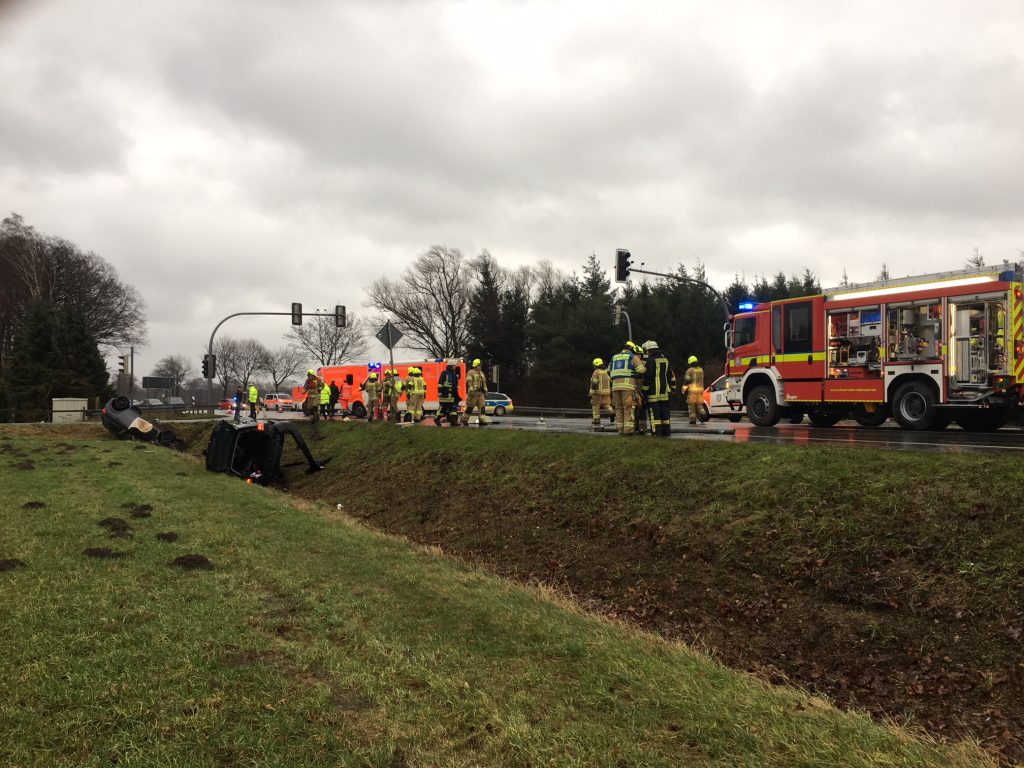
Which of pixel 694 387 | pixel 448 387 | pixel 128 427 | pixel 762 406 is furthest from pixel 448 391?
pixel 128 427

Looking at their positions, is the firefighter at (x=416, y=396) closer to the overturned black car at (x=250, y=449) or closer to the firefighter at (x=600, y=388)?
the overturned black car at (x=250, y=449)

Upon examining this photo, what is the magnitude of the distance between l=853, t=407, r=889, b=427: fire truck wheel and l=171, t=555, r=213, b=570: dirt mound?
12.9 metres

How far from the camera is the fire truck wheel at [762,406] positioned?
15.6 m

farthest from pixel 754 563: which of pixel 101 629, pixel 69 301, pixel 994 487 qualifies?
pixel 69 301

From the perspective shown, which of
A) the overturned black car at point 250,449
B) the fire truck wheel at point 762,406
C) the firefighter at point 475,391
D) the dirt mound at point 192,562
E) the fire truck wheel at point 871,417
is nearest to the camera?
the dirt mound at point 192,562

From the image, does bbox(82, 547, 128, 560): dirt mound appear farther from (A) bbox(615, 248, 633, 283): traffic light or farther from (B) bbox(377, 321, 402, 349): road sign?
(A) bbox(615, 248, 633, 283): traffic light

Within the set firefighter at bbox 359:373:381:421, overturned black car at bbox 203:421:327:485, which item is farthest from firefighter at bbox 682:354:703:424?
firefighter at bbox 359:373:381:421

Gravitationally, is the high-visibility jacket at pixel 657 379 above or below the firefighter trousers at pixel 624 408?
above

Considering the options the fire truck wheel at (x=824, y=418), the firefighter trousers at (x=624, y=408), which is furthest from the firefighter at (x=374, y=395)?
the fire truck wheel at (x=824, y=418)

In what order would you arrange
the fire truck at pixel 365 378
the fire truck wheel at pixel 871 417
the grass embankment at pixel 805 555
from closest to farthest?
the grass embankment at pixel 805 555
the fire truck wheel at pixel 871 417
the fire truck at pixel 365 378

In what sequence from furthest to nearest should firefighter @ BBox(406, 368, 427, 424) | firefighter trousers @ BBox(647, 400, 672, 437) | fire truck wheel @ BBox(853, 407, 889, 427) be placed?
firefighter @ BBox(406, 368, 427, 424), fire truck wheel @ BBox(853, 407, 889, 427), firefighter trousers @ BBox(647, 400, 672, 437)

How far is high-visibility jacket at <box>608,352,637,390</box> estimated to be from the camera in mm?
12891

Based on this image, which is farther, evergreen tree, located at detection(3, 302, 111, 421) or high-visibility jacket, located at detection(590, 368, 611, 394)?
evergreen tree, located at detection(3, 302, 111, 421)

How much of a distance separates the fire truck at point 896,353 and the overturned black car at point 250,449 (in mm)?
11081
